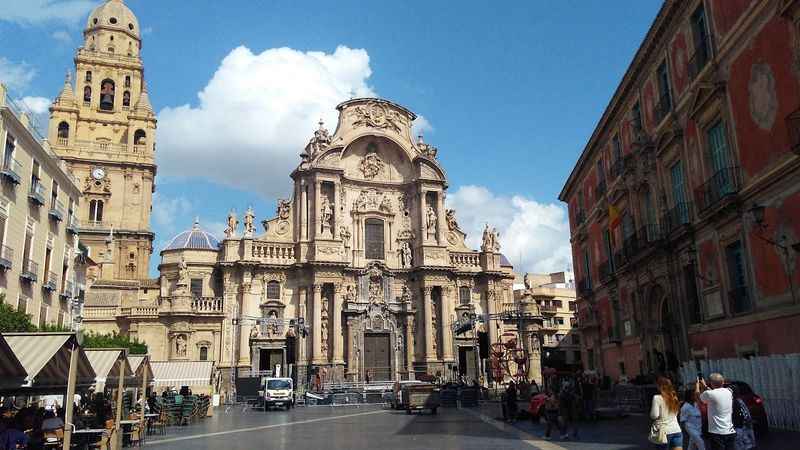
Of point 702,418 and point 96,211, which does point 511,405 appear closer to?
point 702,418

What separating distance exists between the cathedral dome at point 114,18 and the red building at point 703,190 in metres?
48.7

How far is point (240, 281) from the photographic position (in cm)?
4222

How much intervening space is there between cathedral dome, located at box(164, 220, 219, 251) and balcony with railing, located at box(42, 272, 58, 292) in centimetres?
1721

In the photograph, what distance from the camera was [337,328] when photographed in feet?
139

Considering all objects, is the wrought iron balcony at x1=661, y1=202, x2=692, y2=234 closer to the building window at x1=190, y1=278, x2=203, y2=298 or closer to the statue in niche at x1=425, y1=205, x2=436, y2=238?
the statue in niche at x1=425, y1=205, x2=436, y2=238

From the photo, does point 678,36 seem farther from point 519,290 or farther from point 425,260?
point 519,290

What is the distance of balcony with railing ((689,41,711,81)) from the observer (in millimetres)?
19453

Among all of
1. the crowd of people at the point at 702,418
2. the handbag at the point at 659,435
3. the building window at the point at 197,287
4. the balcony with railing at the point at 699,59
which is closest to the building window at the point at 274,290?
the building window at the point at 197,287

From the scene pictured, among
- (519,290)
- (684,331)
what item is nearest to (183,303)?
(684,331)

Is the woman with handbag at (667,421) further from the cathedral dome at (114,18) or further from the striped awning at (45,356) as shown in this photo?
the cathedral dome at (114,18)

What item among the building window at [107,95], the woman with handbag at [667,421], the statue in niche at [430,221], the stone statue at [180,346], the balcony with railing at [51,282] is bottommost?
the woman with handbag at [667,421]

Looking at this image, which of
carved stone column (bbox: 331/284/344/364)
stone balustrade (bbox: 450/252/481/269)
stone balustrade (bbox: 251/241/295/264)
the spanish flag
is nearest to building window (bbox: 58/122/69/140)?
stone balustrade (bbox: 251/241/295/264)

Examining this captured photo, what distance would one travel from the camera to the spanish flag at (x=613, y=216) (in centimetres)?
2799

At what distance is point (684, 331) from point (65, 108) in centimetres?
5101
